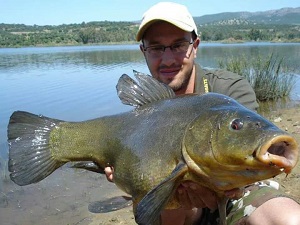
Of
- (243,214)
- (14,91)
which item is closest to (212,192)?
(243,214)

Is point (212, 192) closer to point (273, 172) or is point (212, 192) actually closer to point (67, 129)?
point (273, 172)

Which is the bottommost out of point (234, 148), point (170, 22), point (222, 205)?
point (222, 205)

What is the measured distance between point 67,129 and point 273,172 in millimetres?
1722

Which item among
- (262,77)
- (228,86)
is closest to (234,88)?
(228,86)

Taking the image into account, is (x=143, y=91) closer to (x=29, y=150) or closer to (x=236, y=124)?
(x=236, y=124)

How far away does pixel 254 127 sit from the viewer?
1.96m

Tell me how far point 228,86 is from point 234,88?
0.06 meters

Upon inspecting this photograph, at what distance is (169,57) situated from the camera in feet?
11.6

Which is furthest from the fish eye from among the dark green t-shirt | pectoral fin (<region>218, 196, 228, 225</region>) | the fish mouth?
the dark green t-shirt

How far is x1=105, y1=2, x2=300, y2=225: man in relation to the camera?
315cm

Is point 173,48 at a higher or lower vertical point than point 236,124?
higher

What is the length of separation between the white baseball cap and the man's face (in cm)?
8

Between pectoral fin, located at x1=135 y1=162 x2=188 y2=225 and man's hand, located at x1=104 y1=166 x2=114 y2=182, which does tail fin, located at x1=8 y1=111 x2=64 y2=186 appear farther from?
pectoral fin, located at x1=135 y1=162 x2=188 y2=225

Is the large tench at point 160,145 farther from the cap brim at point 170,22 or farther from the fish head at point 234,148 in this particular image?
the cap brim at point 170,22
